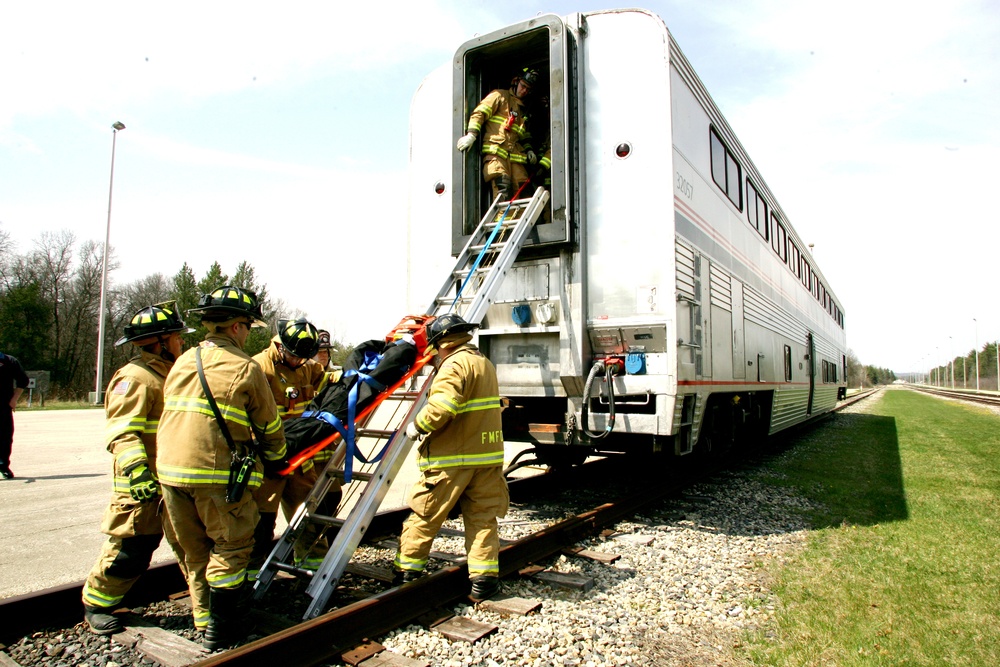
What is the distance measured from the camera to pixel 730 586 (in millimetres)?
4305

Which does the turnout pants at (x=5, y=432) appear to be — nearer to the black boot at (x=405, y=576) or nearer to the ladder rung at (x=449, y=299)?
the ladder rung at (x=449, y=299)

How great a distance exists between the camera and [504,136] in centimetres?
643

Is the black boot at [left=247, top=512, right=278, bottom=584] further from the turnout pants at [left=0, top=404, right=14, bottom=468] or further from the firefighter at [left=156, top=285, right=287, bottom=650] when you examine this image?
the turnout pants at [left=0, top=404, right=14, bottom=468]

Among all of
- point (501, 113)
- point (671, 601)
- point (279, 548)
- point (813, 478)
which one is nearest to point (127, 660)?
point (279, 548)

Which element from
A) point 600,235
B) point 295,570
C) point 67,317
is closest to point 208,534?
point 295,570

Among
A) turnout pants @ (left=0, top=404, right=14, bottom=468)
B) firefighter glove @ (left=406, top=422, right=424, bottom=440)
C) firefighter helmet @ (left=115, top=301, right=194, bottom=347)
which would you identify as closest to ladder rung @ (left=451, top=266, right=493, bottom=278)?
firefighter glove @ (left=406, top=422, right=424, bottom=440)

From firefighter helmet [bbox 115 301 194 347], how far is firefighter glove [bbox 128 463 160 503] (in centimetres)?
77

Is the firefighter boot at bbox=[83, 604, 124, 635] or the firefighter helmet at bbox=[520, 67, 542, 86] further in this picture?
the firefighter helmet at bbox=[520, 67, 542, 86]

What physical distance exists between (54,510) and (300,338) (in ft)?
13.6

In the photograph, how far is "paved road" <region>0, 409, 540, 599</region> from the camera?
460cm

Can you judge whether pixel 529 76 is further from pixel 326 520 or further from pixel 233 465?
pixel 233 465

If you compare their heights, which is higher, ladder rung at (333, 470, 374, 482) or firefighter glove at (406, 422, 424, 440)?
firefighter glove at (406, 422, 424, 440)

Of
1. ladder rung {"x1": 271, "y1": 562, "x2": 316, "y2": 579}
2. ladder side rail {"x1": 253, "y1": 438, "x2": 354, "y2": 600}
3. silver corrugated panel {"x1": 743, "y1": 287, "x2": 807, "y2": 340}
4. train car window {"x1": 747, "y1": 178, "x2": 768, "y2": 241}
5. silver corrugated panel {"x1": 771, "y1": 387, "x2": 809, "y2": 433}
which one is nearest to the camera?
ladder rung {"x1": 271, "y1": 562, "x2": 316, "y2": 579}

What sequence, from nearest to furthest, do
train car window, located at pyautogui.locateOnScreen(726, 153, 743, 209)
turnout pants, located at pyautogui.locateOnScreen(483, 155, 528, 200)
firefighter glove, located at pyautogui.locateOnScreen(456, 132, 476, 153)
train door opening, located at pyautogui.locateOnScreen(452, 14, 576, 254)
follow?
train door opening, located at pyautogui.locateOnScreen(452, 14, 576, 254), firefighter glove, located at pyautogui.locateOnScreen(456, 132, 476, 153), turnout pants, located at pyautogui.locateOnScreen(483, 155, 528, 200), train car window, located at pyautogui.locateOnScreen(726, 153, 743, 209)
